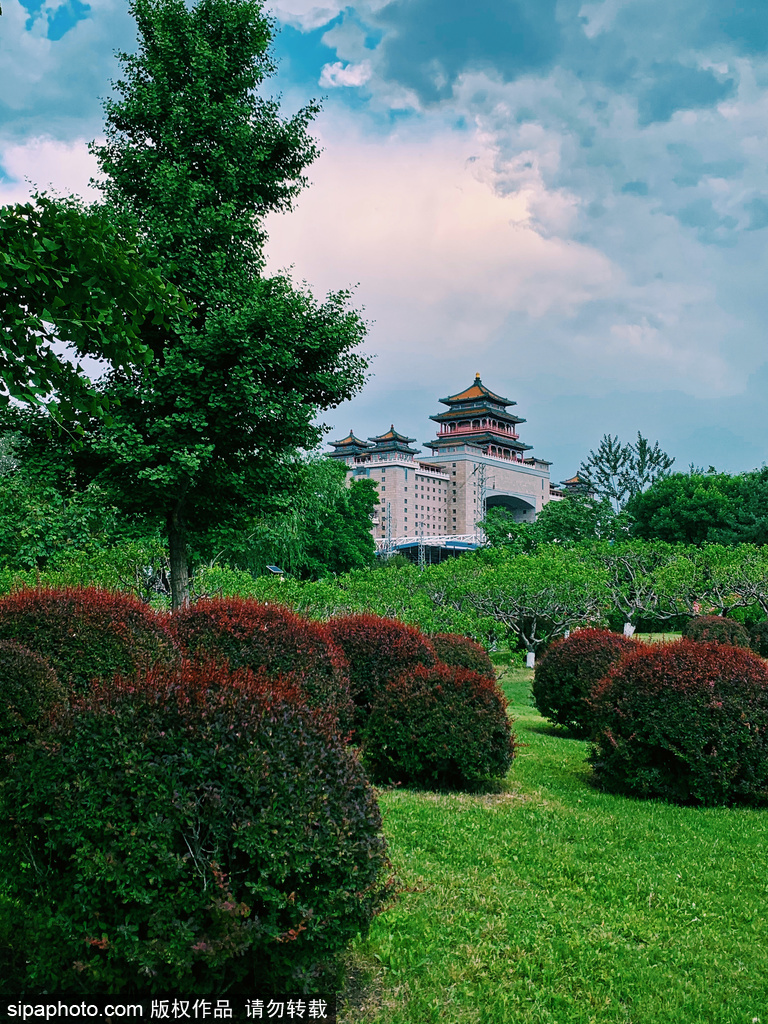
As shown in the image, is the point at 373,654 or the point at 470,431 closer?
the point at 373,654

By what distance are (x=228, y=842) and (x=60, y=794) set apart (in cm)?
69

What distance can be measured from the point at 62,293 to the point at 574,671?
9.07m

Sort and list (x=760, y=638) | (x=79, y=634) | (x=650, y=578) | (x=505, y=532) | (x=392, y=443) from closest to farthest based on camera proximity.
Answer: (x=79, y=634), (x=650, y=578), (x=760, y=638), (x=505, y=532), (x=392, y=443)

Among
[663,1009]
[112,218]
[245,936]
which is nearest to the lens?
[245,936]

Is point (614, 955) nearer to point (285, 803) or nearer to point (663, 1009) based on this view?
point (663, 1009)

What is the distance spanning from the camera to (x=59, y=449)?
1059 cm

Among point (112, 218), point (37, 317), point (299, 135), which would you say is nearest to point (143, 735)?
point (37, 317)

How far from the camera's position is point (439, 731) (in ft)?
23.6

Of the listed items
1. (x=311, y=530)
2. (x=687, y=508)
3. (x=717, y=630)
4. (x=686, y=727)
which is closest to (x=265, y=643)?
(x=686, y=727)

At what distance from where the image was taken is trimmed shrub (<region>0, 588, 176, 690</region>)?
5895mm

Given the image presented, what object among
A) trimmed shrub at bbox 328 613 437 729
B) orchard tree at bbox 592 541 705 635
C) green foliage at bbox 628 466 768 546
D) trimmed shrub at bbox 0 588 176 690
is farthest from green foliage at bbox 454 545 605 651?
green foliage at bbox 628 466 768 546

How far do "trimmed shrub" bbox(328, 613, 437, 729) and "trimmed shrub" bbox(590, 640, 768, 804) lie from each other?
207 cm

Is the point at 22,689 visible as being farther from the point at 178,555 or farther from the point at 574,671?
the point at 574,671

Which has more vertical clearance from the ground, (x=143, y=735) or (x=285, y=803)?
(x=143, y=735)
